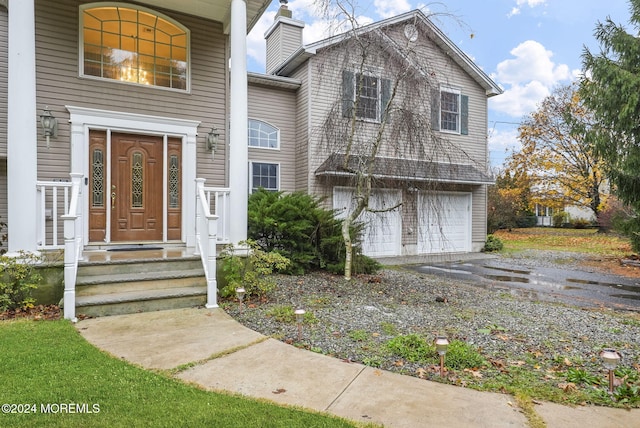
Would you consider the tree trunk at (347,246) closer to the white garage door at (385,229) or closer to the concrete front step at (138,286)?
the concrete front step at (138,286)

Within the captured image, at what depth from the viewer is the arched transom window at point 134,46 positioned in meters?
6.64

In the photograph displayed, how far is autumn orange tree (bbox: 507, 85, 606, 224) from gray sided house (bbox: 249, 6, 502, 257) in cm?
866

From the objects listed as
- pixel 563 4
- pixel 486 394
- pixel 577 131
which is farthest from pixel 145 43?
pixel 563 4

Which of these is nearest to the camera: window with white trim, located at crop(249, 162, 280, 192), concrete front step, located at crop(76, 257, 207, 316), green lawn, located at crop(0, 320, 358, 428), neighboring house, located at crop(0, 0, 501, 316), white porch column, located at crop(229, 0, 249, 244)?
green lawn, located at crop(0, 320, 358, 428)

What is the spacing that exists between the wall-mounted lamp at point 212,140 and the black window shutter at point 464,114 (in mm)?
8403

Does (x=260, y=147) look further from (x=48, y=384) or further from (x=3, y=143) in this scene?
(x=48, y=384)

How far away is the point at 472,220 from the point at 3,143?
1243cm

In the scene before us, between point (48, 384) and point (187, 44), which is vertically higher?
point (187, 44)

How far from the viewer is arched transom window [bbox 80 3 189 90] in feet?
21.8

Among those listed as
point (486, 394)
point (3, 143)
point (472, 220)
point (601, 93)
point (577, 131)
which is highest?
point (601, 93)

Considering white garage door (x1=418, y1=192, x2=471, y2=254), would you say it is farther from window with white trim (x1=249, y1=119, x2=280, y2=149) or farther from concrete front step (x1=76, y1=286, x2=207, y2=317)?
concrete front step (x1=76, y1=286, x2=207, y2=317)

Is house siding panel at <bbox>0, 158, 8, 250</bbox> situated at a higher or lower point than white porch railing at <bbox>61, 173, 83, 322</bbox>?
higher

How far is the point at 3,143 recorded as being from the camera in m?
6.34

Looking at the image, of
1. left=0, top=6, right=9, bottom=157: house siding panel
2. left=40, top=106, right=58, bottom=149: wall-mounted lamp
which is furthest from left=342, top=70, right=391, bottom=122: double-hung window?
left=0, top=6, right=9, bottom=157: house siding panel
